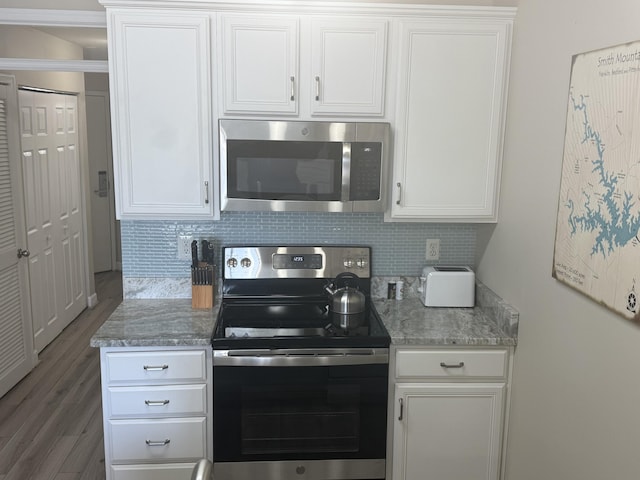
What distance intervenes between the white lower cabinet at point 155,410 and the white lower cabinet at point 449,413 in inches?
32.0

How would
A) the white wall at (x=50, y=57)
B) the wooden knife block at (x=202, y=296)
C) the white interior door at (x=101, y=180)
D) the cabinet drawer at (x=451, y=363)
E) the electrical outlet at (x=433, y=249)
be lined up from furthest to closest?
the white interior door at (x=101, y=180)
the white wall at (x=50, y=57)
the electrical outlet at (x=433, y=249)
the wooden knife block at (x=202, y=296)
the cabinet drawer at (x=451, y=363)

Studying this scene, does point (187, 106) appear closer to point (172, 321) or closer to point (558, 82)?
point (172, 321)

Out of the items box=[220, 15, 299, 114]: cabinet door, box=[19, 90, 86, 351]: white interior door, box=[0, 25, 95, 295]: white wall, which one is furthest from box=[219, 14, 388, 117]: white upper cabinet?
box=[19, 90, 86, 351]: white interior door

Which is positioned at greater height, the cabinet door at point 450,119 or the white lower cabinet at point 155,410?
the cabinet door at point 450,119

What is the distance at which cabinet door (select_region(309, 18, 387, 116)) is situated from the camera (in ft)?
8.14

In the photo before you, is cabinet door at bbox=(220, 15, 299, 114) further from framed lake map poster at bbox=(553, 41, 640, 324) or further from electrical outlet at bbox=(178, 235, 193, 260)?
framed lake map poster at bbox=(553, 41, 640, 324)

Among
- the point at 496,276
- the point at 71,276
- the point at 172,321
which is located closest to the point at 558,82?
the point at 496,276

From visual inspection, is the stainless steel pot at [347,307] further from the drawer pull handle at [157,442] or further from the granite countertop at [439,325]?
the drawer pull handle at [157,442]

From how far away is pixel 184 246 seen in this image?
2.90 meters

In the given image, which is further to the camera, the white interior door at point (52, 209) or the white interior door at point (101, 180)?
the white interior door at point (101, 180)

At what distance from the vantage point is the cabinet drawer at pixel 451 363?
247 cm

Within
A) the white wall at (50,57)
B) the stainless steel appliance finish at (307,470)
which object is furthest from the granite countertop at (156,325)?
the white wall at (50,57)

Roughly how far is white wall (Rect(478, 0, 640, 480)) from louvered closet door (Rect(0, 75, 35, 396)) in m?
2.90

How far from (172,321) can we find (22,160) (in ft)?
7.01
